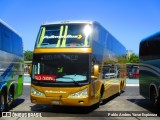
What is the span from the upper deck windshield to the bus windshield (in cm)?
52

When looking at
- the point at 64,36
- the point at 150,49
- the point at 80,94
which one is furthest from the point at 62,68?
the point at 150,49

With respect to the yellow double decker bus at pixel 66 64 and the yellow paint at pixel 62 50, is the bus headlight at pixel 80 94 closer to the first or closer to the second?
the yellow double decker bus at pixel 66 64

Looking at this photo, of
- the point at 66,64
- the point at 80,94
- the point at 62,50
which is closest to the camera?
the point at 80,94

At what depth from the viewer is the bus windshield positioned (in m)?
12.8

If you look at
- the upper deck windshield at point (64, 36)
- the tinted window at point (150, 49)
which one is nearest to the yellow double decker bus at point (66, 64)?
the upper deck windshield at point (64, 36)

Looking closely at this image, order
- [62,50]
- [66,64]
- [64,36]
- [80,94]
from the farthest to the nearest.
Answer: [64,36], [62,50], [66,64], [80,94]

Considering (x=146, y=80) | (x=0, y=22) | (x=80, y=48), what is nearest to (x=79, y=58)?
(x=80, y=48)

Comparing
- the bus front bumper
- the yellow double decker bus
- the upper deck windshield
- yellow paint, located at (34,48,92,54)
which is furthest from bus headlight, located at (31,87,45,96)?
the upper deck windshield

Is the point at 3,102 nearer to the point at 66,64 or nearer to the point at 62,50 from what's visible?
the point at 66,64

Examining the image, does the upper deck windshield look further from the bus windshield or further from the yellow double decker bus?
the bus windshield

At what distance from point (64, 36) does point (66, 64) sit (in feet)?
4.18

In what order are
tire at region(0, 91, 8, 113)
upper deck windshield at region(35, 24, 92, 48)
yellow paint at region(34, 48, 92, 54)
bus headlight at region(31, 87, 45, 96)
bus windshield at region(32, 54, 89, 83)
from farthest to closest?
upper deck windshield at region(35, 24, 92, 48)
bus headlight at region(31, 87, 45, 96)
yellow paint at region(34, 48, 92, 54)
bus windshield at region(32, 54, 89, 83)
tire at region(0, 91, 8, 113)

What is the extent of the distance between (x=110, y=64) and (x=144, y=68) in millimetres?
2189

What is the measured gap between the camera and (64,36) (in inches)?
534
